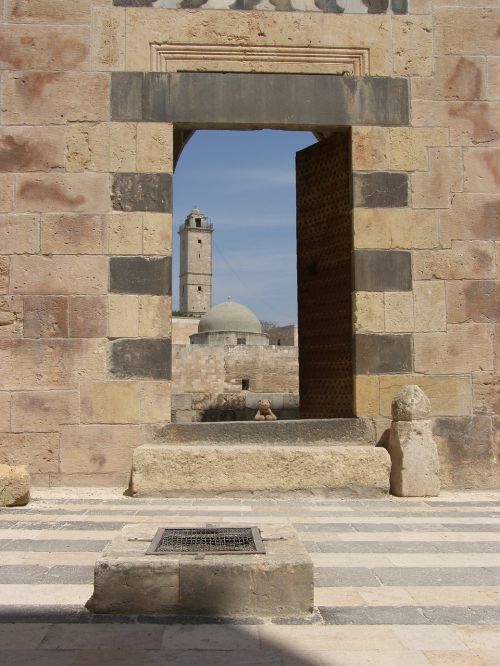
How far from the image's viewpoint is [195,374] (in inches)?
1091

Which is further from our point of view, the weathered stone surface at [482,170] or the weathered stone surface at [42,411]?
the weathered stone surface at [482,170]

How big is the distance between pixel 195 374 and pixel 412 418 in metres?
22.3

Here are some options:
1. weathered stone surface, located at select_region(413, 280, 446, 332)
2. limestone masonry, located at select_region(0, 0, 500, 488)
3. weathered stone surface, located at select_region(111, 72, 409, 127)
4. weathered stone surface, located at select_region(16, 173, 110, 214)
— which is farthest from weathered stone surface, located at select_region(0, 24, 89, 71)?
weathered stone surface, located at select_region(413, 280, 446, 332)

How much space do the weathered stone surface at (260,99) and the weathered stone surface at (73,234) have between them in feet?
3.25

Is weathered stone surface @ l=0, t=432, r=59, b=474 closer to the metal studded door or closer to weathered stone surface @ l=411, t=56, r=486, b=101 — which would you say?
the metal studded door

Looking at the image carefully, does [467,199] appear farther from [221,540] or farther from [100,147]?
[221,540]

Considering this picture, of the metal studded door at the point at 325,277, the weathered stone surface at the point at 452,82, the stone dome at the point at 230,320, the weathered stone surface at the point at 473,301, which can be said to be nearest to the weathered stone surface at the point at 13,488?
the metal studded door at the point at 325,277

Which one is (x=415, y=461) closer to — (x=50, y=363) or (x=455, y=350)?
(x=455, y=350)

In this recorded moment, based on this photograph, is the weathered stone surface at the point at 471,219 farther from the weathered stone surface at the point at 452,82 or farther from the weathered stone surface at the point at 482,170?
the weathered stone surface at the point at 452,82

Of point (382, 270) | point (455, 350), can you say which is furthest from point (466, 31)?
point (455, 350)

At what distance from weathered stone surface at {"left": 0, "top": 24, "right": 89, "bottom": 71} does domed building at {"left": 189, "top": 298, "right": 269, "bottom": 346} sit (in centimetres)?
3027

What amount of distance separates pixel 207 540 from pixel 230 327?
34.1 m

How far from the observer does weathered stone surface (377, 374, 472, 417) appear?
6.14 meters

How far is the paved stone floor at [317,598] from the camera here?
242 centimetres
